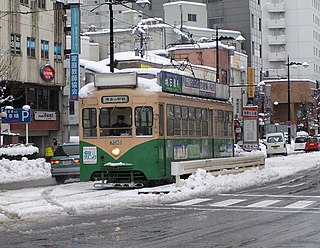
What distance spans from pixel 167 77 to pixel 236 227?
32.2 ft

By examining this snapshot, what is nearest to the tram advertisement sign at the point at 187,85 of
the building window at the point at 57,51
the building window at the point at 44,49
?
the building window at the point at 44,49

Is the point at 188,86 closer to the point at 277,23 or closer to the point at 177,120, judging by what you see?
the point at 177,120

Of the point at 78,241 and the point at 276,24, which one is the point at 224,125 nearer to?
the point at 78,241

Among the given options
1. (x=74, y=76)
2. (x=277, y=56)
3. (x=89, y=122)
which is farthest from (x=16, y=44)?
(x=277, y=56)

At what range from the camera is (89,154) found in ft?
71.9

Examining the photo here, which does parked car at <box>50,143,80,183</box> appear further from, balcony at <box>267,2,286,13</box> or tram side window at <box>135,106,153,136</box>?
balcony at <box>267,2,286,13</box>

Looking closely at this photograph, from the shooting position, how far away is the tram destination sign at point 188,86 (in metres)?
22.3

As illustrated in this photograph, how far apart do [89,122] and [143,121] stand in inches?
71.9

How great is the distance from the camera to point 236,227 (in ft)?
43.0

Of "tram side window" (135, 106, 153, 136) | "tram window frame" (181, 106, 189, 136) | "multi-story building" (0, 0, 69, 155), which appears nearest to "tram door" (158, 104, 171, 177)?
"tram side window" (135, 106, 153, 136)

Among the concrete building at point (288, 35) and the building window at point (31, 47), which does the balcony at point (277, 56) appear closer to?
the concrete building at point (288, 35)

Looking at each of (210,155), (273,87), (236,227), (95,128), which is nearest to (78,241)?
(236,227)

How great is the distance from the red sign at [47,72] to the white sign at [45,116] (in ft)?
7.94

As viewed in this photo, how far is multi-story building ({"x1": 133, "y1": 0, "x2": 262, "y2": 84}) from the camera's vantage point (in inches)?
3853
